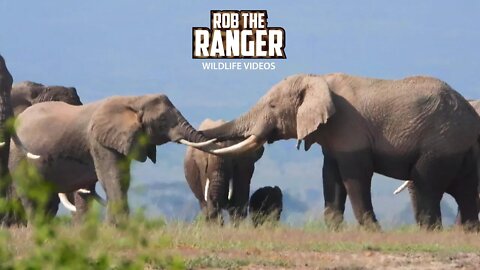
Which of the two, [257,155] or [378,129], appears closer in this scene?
[378,129]

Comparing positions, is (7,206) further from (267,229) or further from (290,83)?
(290,83)

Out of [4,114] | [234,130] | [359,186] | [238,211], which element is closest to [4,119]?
[4,114]

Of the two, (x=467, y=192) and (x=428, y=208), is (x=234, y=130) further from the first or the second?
(x=467, y=192)

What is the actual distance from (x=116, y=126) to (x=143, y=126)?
36cm

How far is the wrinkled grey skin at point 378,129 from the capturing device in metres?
15.8

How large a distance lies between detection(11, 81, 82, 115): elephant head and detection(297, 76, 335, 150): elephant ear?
6.16 m

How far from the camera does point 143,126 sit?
17.1 metres

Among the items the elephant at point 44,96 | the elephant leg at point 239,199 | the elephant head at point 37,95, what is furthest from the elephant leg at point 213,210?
the elephant head at point 37,95

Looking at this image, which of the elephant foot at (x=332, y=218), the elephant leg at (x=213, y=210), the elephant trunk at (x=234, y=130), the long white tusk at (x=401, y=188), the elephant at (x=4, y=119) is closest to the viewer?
the elephant at (x=4, y=119)

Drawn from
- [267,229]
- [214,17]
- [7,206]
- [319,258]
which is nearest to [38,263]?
[7,206]

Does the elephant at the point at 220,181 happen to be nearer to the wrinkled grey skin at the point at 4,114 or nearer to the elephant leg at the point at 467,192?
the elephant leg at the point at 467,192

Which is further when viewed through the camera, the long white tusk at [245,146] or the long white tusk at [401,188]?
the long white tusk at [401,188]

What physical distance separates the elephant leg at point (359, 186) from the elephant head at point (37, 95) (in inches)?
262

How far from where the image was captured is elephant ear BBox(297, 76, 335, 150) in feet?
51.3
